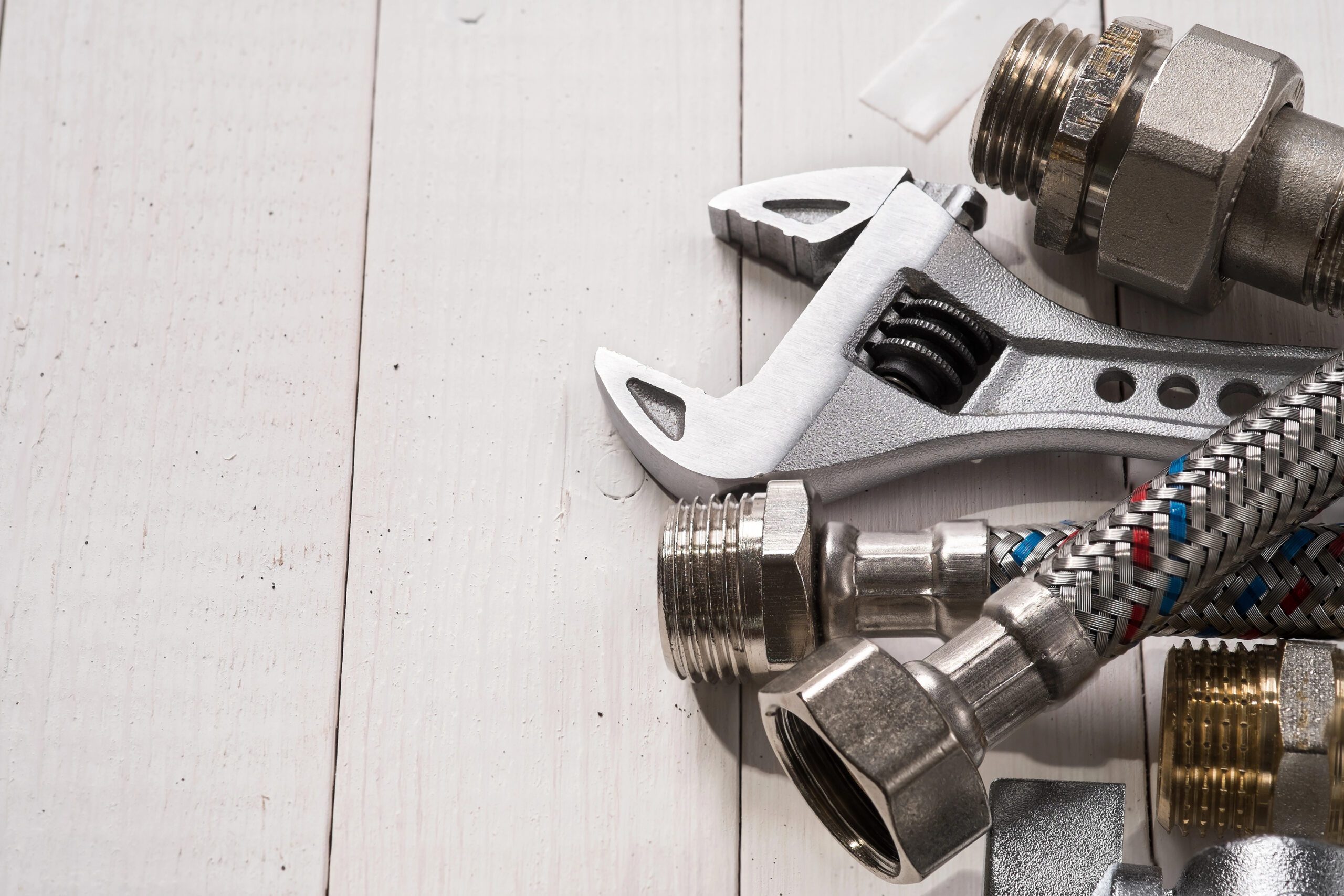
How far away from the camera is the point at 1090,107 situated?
997 mm

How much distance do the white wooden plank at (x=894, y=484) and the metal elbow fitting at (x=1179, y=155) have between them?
0.46 feet

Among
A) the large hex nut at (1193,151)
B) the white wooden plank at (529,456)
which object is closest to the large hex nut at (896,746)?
the white wooden plank at (529,456)

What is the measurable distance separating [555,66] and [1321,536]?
2.68 feet

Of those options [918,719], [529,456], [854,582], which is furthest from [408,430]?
[918,719]

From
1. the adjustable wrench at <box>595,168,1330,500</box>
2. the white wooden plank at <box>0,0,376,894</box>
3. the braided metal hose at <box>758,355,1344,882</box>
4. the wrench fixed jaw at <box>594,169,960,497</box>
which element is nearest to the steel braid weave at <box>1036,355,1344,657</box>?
the braided metal hose at <box>758,355,1344,882</box>

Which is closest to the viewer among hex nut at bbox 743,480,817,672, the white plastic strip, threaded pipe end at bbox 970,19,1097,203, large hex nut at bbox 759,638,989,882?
large hex nut at bbox 759,638,989,882

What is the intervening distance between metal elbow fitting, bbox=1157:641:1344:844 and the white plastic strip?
1.87ft

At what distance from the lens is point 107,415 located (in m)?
1.20

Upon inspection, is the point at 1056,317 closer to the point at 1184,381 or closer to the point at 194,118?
the point at 1184,381

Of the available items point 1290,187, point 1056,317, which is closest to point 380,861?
point 1056,317

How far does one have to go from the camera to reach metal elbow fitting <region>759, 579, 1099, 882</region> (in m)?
0.82

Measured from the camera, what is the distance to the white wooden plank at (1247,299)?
1.03m

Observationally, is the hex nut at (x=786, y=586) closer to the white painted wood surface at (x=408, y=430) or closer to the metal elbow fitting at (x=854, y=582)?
the metal elbow fitting at (x=854, y=582)

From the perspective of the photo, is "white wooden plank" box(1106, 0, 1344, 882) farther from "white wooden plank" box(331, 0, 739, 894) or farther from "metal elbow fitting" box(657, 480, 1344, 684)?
"white wooden plank" box(331, 0, 739, 894)
